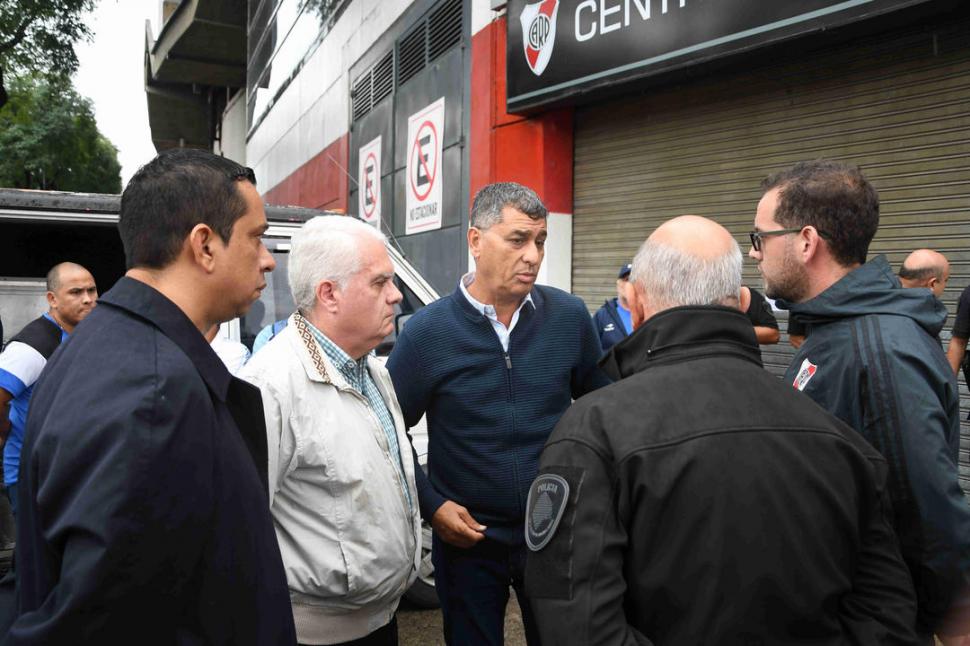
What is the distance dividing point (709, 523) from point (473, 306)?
55.6 inches

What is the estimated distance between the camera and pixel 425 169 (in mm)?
9820

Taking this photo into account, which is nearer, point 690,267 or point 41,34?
point 690,267

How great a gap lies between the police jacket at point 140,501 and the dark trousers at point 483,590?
1109mm

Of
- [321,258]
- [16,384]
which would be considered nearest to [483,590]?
[321,258]

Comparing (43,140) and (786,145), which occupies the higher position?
(43,140)

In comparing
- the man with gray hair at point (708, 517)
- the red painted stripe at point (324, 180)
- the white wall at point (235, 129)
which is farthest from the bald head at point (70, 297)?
the white wall at point (235, 129)

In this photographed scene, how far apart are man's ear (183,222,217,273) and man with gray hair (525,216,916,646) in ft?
2.50

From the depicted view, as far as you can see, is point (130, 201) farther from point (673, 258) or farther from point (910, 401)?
point (910, 401)

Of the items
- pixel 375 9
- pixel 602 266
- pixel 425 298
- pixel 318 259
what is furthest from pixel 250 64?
pixel 318 259

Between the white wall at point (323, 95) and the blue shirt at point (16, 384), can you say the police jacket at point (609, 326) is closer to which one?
the blue shirt at point (16, 384)

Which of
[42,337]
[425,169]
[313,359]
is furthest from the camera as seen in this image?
[425,169]

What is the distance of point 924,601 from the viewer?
5.53 ft

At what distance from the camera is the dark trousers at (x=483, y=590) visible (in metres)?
2.39

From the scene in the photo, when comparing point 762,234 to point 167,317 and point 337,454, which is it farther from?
point 167,317
